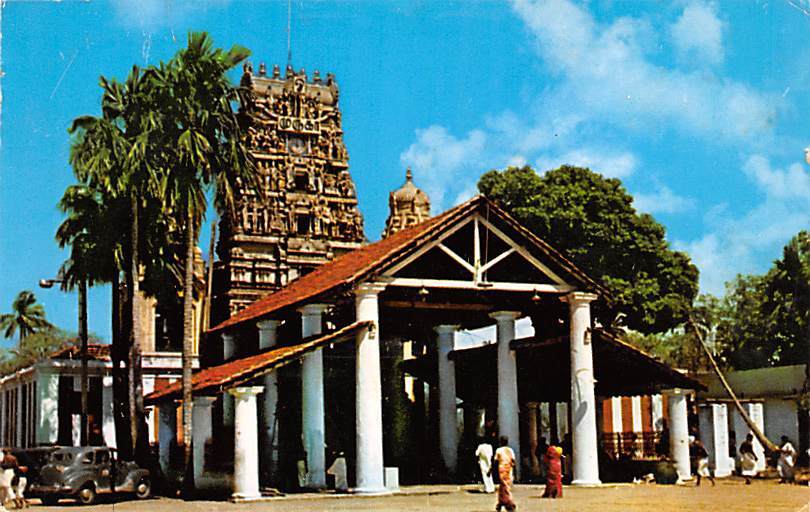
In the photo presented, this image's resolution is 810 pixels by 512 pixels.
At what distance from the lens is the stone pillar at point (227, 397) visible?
38281mm

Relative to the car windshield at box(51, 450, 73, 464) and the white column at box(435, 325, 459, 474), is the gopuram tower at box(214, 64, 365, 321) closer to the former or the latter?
the white column at box(435, 325, 459, 474)

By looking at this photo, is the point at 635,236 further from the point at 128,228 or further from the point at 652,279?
the point at 128,228

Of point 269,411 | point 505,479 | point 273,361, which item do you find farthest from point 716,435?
point 273,361

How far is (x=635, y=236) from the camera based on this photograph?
56.4m

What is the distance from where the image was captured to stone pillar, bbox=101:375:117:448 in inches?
1905

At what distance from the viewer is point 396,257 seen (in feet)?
92.7

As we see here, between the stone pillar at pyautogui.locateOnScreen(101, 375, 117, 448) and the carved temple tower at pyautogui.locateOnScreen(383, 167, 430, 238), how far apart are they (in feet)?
98.5

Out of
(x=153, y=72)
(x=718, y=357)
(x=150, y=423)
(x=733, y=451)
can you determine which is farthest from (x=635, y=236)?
(x=153, y=72)

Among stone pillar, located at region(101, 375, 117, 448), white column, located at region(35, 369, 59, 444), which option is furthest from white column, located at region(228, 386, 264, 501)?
white column, located at region(35, 369, 59, 444)

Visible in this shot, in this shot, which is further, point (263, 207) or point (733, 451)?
point (263, 207)

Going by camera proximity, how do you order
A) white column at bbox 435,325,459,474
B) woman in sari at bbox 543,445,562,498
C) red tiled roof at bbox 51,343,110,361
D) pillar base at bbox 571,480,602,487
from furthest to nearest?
red tiled roof at bbox 51,343,110,361, white column at bbox 435,325,459,474, pillar base at bbox 571,480,602,487, woman in sari at bbox 543,445,562,498

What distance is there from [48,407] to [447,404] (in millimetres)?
19672

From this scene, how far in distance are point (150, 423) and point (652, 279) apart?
2424 centimetres

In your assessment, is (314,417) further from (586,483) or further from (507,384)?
(586,483)
